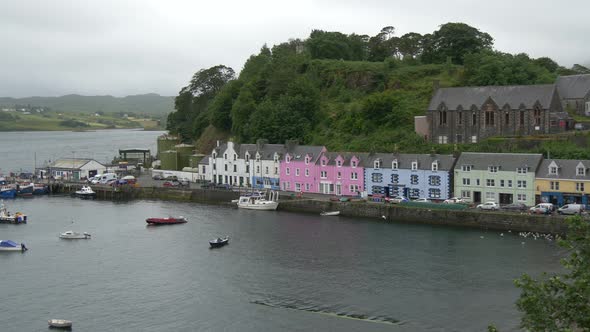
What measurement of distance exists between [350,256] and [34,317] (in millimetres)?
17815

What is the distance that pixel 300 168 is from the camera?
60.5 meters

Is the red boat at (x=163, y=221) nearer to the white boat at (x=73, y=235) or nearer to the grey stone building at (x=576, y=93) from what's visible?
the white boat at (x=73, y=235)

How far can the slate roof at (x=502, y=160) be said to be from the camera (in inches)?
1896

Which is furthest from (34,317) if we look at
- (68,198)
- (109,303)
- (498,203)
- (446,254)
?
(68,198)

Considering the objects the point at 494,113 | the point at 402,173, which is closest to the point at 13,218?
the point at 402,173

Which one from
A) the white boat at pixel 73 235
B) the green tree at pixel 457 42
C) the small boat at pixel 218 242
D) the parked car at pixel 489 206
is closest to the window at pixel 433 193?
the parked car at pixel 489 206

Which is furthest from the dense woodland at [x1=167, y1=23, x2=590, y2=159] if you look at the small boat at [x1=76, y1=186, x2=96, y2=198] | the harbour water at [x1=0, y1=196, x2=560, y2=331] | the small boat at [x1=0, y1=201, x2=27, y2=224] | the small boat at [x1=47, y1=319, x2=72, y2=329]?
the small boat at [x1=47, y1=319, x2=72, y2=329]

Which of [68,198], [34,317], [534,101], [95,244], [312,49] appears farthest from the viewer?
[312,49]

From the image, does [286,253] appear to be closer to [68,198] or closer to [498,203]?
[498,203]

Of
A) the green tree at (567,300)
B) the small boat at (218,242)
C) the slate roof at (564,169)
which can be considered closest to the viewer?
the green tree at (567,300)

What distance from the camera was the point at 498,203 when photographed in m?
48.8

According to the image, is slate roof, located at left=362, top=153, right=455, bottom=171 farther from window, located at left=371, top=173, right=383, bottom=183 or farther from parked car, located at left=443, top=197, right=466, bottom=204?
parked car, located at left=443, top=197, right=466, bottom=204

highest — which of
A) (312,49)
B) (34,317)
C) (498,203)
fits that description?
(312,49)

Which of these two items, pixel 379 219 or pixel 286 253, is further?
pixel 379 219
